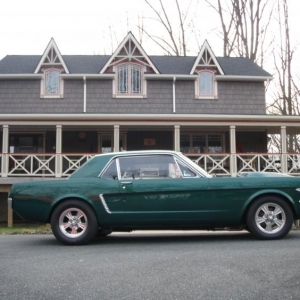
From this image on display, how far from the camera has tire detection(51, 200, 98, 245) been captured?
697 cm

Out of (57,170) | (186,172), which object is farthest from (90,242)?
(57,170)

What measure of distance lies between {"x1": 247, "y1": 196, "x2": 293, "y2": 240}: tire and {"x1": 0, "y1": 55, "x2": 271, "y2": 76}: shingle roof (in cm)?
1378

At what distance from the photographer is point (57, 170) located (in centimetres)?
1648

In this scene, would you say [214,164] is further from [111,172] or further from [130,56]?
[111,172]

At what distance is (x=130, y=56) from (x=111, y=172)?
13.2 m

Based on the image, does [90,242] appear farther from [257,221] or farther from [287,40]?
[287,40]

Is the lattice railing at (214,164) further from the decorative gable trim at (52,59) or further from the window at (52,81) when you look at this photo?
the decorative gable trim at (52,59)

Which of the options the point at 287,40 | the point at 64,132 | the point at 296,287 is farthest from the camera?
the point at 287,40

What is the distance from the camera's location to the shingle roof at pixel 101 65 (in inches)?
806

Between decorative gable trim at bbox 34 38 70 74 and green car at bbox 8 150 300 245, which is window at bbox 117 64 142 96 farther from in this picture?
green car at bbox 8 150 300 245

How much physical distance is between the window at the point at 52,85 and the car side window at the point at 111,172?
1300 centimetres

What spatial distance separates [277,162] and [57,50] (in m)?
10.4

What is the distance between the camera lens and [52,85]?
1989 centimetres

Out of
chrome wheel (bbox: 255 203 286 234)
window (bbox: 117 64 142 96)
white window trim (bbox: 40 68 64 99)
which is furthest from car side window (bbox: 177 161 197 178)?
white window trim (bbox: 40 68 64 99)
